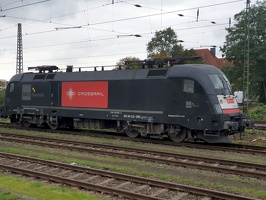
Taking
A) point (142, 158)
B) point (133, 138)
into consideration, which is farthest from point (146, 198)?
point (133, 138)

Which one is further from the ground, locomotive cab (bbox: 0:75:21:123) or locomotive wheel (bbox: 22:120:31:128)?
locomotive cab (bbox: 0:75:21:123)

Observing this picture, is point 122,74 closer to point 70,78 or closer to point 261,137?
point 70,78

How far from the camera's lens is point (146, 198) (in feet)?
26.9

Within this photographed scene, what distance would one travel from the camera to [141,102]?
59.6 feet

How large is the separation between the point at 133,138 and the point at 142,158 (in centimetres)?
553

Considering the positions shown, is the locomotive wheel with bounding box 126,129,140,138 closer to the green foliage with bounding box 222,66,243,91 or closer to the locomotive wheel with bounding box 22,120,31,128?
the locomotive wheel with bounding box 22,120,31,128

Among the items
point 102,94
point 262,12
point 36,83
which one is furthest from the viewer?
point 262,12

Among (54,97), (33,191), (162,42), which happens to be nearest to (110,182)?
(33,191)

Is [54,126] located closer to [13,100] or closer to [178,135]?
[13,100]

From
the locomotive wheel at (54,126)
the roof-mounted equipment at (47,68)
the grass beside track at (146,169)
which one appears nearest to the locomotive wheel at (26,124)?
the locomotive wheel at (54,126)

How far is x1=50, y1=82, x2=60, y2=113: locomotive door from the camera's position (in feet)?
73.4

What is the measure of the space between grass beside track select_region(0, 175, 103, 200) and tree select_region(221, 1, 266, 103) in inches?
1485

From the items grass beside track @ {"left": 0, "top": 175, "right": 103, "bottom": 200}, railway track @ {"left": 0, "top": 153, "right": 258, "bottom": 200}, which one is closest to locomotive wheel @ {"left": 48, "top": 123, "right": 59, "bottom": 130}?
railway track @ {"left": 0, "top": 153, "right": 258, "bottom": 200}

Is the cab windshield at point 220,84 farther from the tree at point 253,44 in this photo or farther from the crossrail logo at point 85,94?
the tree at point 253,44
